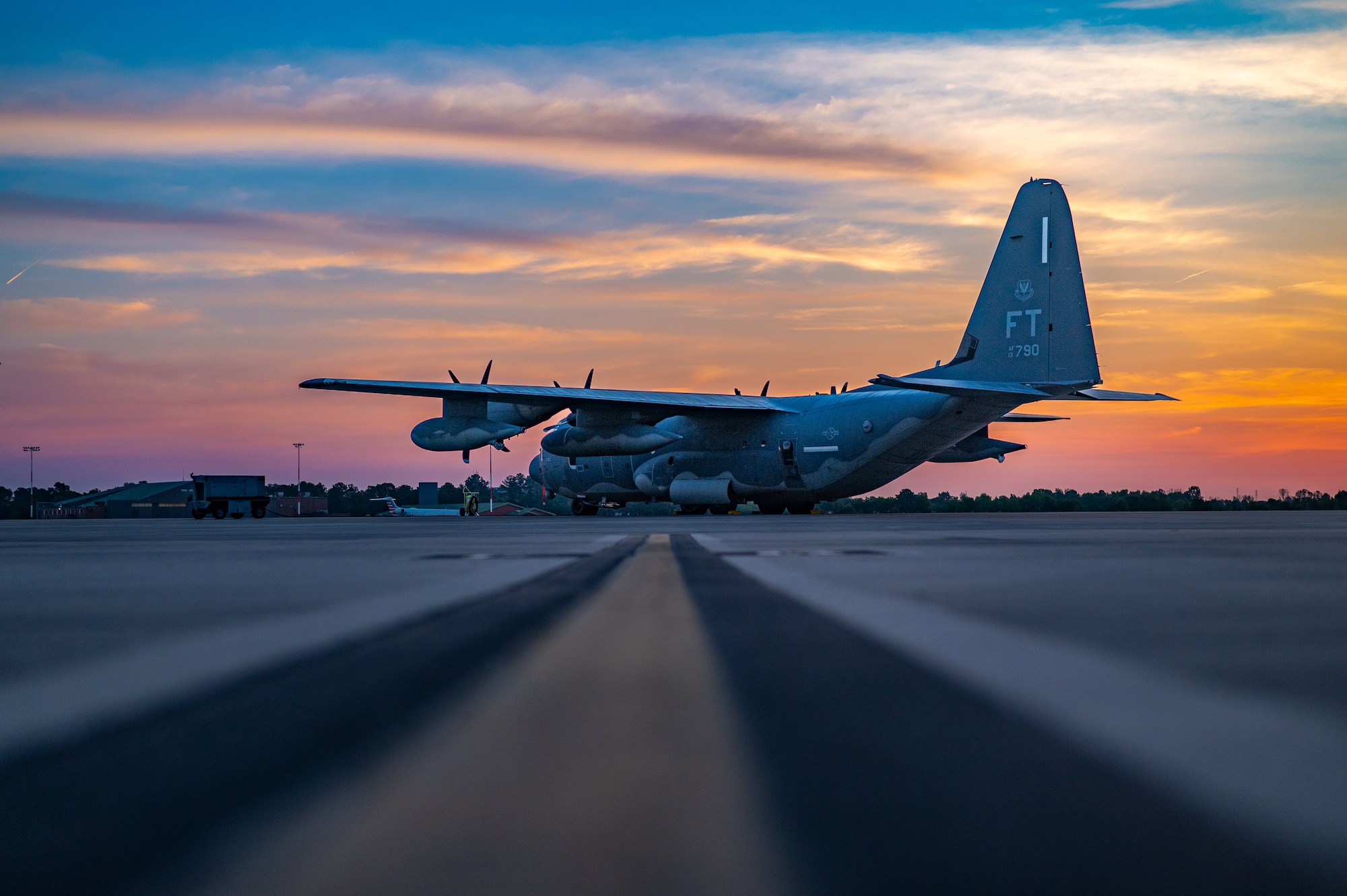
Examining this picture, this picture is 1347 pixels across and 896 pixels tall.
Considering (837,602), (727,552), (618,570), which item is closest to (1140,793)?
(837,602)

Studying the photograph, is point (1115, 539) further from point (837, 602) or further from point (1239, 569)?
point (837, 602)

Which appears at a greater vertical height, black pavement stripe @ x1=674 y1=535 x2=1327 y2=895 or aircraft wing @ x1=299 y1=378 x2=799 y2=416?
aircraft wing @ x1=299 y1=378 x2=799 y2=416

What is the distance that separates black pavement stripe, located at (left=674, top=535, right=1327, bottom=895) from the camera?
2.08 metres

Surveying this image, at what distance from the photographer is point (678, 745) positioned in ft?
10.3

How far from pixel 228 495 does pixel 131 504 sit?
206ft

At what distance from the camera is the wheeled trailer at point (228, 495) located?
50625 millimetres

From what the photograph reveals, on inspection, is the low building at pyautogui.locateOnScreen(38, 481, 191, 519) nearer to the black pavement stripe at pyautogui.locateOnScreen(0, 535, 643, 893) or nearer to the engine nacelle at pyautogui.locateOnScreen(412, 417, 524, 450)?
the engine nacelle at pyautogui.locateOnScreen(412, 417, 524, 450)

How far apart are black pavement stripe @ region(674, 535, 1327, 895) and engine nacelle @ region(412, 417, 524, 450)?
33.2 m

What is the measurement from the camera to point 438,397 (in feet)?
121

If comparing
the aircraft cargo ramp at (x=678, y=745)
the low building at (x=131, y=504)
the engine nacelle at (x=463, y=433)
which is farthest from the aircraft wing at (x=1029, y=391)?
the low building at (x=131, y=504)

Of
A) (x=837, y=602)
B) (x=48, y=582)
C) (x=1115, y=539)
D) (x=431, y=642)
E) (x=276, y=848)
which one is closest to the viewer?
(x=276, y=848)

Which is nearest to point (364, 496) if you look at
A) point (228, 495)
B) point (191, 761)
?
point (228, 495)

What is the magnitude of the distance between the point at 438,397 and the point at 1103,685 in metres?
34.1

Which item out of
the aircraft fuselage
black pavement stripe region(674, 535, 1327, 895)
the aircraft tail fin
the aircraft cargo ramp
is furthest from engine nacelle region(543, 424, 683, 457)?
black pavement stripe region(674, 535, 1327, 895)
